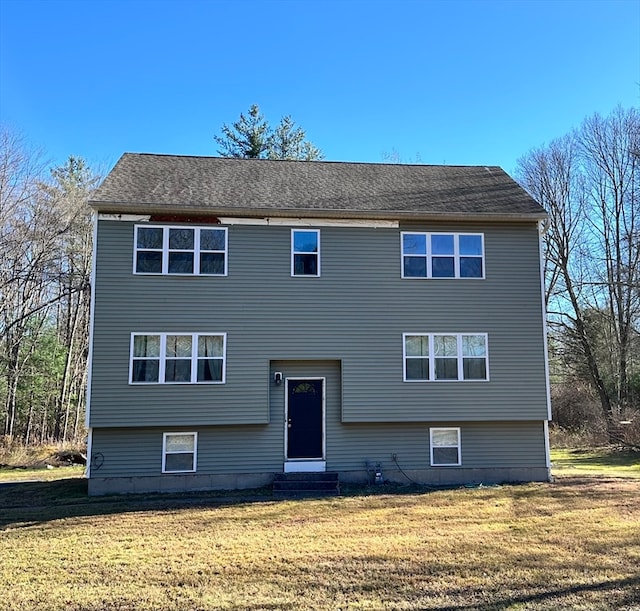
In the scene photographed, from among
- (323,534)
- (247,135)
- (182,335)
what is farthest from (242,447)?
(247,135)

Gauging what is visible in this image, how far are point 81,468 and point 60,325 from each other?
34.1ft

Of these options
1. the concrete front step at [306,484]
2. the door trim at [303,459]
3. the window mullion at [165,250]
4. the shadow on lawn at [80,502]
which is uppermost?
the window mullion at [165,250]

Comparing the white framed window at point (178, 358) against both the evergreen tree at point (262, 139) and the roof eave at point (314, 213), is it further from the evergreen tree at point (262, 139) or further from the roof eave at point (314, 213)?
the evergreen tree at point (262, 139)

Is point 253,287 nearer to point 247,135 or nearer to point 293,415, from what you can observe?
point 293,415

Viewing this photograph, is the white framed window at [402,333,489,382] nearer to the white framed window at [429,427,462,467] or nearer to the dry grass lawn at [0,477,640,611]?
the white framed window at [429,427,462,467]

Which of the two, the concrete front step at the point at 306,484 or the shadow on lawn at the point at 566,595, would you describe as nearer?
the shadow on lawn at the point at 566,595

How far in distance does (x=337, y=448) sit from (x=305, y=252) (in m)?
4.69

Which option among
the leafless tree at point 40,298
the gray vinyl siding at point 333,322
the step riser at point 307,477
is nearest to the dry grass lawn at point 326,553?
the step riser at point 307,477

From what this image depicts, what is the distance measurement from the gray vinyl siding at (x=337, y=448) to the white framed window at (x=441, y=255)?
3.66 metres

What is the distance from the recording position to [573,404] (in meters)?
26.9

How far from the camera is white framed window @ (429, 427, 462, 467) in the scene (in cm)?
1295

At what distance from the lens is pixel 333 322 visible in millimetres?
12805

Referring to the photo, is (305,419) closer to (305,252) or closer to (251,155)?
(305,252)

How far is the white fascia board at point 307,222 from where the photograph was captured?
508 inches
